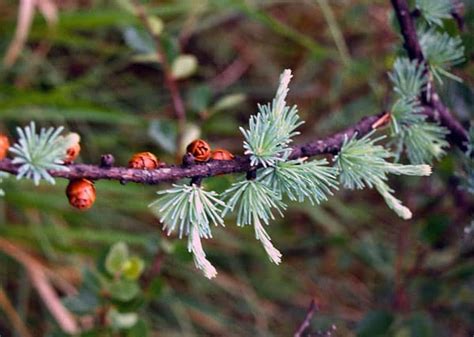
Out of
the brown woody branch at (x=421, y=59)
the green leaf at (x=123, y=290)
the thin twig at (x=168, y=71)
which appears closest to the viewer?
the brown woody branch at (x=421, y=59)

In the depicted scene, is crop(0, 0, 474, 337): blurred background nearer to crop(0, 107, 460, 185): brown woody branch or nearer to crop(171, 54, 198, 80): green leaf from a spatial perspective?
crop(171, 54, 198, 80): green leaf

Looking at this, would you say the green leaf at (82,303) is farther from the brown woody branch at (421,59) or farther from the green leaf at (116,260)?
the brown woody branch at (421,59)

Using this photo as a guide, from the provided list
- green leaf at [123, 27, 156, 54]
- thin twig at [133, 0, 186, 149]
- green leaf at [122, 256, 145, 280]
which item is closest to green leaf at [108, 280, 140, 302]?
green leaf at [122, 256, 145, 280]

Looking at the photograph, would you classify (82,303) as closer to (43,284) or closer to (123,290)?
(123,290)

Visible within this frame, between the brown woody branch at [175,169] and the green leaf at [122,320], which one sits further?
the green leaf at [122,320]

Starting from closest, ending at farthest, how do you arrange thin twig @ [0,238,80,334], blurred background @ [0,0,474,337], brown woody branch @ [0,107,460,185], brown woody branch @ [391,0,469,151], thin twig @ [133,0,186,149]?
1. brown woody branch @ [0,107,460,185]
2. brown woody branch @ [391,0,469,151]
3. thin twig @ [133,0,186,149]
4. blurred background @ [0,0,474,337]
5. thin twig @ [0,238,80,334]

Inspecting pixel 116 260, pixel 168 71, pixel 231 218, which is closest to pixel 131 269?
pixel 116 260

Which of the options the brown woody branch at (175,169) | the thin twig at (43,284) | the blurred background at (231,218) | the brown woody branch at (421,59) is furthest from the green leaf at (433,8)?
the thin twig at (43,284)
